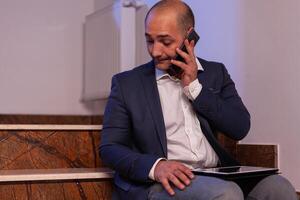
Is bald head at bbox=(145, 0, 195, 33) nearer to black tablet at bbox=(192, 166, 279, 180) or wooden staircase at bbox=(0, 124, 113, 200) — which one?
black tablet at bbox=(192, 166, 279, 180)

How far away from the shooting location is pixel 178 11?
142 cm

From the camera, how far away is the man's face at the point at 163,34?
1.39 metres

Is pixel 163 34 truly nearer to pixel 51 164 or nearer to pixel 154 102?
pixel 154 102

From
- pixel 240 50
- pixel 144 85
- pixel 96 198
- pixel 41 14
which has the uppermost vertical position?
pixel 41 14

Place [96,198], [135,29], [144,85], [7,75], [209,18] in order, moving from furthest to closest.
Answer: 1. [7,75]
2. [135,29]
3. [209,18]
4. [96,198]
5. [144,85]

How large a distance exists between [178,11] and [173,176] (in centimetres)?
49

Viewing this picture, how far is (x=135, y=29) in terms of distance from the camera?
275cm

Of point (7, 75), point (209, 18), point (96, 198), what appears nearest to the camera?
point (96, 198)

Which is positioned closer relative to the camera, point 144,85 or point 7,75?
point 144,85

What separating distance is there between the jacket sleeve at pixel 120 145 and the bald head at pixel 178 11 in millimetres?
251

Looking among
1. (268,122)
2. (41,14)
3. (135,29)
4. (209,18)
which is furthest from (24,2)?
(268,122)

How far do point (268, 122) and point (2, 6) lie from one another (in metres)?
2.05

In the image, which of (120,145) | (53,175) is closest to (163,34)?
(120,145)

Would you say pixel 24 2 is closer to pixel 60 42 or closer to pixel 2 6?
pixel 2 6
